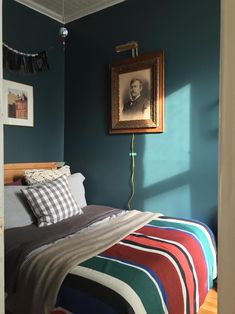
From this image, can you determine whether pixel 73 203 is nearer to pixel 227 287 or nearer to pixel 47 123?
pixel 47 123

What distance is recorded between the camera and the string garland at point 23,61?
2703mm

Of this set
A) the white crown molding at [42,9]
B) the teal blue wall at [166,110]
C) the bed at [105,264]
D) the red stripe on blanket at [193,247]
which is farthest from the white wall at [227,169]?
the white crown molding at [42,9]

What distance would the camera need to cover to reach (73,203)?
2434 mm

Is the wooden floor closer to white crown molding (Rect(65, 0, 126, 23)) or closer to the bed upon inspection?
the bed

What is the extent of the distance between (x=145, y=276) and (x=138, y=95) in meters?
1.92

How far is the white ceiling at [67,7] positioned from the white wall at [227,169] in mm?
2883

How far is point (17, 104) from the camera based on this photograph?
9.26 ft

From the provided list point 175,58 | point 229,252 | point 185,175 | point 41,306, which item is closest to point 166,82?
point 175,58

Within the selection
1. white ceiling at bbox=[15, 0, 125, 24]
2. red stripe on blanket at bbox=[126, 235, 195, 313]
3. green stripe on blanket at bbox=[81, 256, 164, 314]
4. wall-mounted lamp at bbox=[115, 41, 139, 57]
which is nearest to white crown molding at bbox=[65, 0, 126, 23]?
white ceiling at bbox=[15, 0, 125, 24]

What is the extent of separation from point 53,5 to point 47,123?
1353 millimetres

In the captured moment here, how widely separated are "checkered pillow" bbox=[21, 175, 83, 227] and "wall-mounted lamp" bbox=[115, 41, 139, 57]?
156 centimetres

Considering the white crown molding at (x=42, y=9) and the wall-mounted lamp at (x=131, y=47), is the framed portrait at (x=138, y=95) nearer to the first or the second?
the wall-mounted lamp at (x=131, y=47)

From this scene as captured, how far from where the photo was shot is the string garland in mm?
Result: 2703

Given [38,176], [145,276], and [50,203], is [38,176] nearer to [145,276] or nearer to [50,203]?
[50,203]
